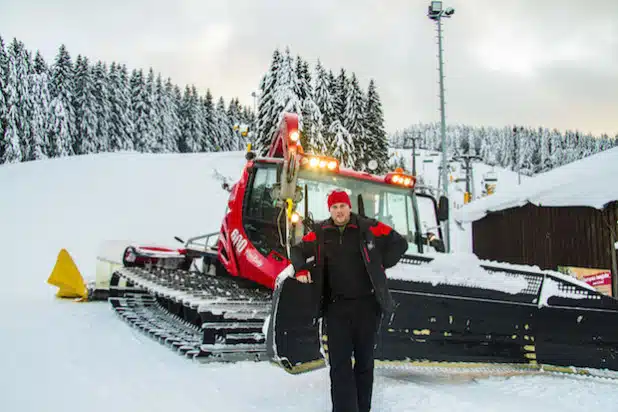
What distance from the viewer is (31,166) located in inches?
1633

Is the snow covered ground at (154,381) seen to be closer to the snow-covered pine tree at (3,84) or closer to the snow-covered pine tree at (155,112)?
the snow-covered pine tree at (3,84)

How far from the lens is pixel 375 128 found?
52.2 m

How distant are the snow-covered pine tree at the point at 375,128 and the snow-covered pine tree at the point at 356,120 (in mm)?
1084

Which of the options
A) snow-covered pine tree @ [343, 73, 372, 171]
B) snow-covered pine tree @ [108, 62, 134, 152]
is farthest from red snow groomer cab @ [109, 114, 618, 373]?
snow-covered pine tree @ [108, 62, 134, 152]

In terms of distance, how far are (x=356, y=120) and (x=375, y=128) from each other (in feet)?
14.3

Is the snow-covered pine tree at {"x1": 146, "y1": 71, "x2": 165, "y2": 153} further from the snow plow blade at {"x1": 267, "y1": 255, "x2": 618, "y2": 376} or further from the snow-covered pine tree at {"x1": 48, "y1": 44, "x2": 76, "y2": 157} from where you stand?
the snow plow blade at {"x1": 267, "y1": 255, "x2": 618, "y2": 376}

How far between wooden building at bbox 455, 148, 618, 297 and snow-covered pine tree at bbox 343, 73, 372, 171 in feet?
87.3

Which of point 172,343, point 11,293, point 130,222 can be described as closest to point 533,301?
point 172,343

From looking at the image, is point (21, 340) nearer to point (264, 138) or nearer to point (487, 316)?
point (487, 316)

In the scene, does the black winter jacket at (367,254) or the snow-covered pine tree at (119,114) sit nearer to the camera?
the black winter jacket at (367,254)

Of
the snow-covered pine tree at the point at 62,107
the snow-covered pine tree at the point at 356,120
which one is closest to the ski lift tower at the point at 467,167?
the snow-covered pine tree at the point at 356,120

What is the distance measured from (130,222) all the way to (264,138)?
2112 cm

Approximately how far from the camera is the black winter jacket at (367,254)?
12.3 feet

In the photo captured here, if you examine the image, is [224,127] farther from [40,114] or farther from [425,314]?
[425,314]
